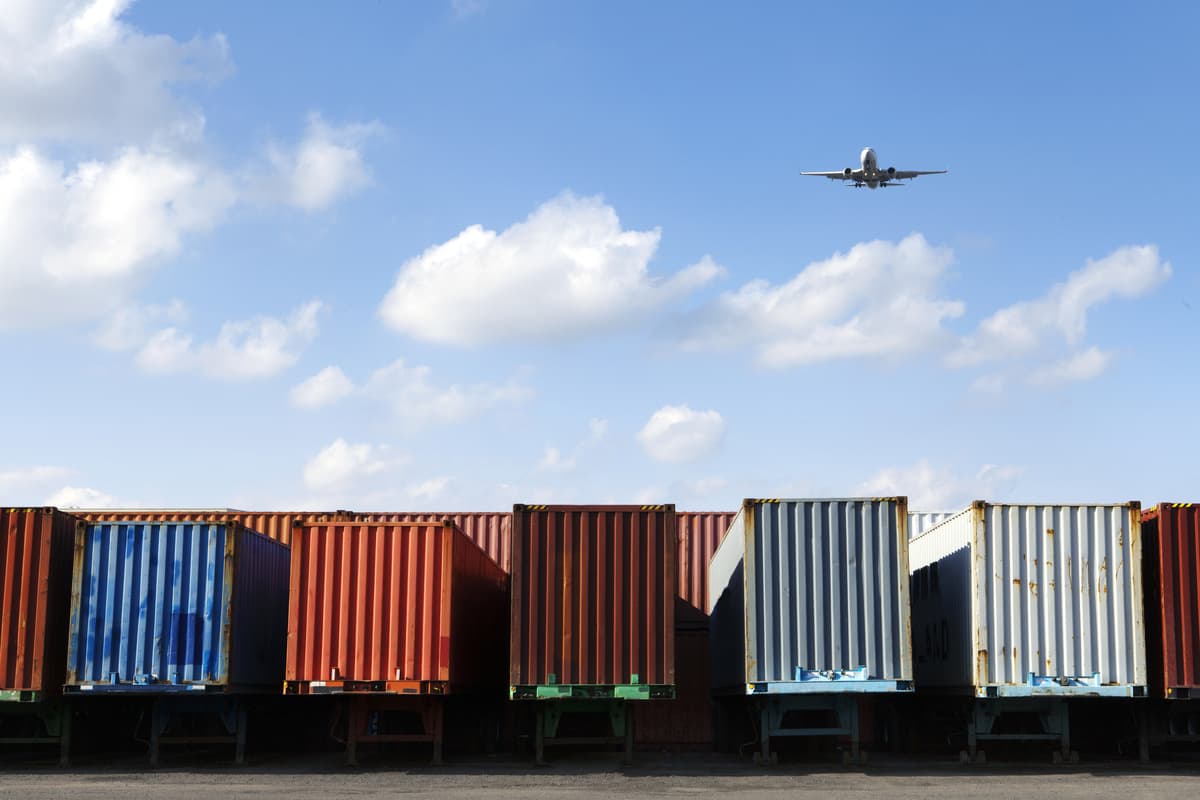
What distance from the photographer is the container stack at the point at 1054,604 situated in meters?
18.0

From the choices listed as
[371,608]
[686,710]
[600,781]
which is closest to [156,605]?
[371,608]

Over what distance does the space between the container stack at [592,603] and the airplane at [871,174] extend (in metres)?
35.7

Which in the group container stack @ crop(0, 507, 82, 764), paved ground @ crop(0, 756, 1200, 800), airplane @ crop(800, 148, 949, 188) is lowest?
paved ground @ crop(0, 756, 1200, 800)

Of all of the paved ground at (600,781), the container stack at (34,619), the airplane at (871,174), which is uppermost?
the airplane at (871,174)

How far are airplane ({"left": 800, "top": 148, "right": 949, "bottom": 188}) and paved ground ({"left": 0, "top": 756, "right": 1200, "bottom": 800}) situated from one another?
34526 millimetres

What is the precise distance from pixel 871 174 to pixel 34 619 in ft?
131

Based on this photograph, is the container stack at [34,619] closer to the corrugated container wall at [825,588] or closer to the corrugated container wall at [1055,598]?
the corrugated container wall at [825,588]

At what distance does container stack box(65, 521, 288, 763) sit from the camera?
61.0 feet

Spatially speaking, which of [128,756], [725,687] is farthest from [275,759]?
[725,687]

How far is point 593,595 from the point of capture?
1847 cm

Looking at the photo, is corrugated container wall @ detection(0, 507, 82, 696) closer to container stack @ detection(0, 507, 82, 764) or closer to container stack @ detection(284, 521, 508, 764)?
container stack @ detection(0, 507, 82, 764)

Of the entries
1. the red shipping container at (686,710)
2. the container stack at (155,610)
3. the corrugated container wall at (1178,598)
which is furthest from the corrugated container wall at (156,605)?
the corrugated container wall at (1178,598)

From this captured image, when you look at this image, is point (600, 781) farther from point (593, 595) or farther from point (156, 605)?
point (156, 605)

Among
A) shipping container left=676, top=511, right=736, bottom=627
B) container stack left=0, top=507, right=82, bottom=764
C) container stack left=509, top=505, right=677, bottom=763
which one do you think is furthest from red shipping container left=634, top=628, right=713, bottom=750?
container stack left=0, top=507, right=82, bottom=764
